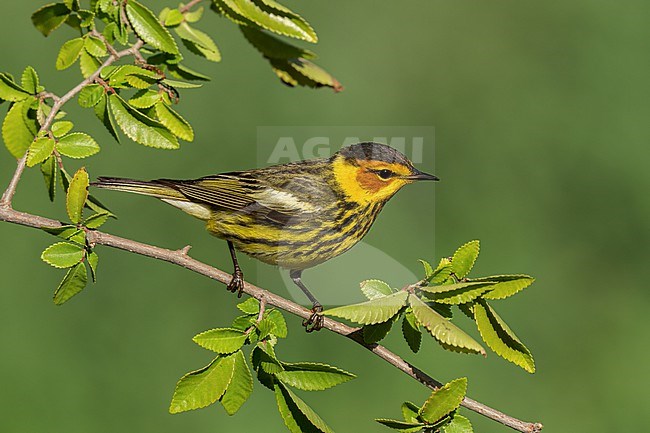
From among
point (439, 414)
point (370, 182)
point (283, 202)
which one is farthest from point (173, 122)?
point (370, 182)

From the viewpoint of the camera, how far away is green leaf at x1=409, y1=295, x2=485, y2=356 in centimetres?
209

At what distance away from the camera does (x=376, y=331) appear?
2404mm

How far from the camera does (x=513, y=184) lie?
654cm

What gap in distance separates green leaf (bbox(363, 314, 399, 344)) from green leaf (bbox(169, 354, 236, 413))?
361mm

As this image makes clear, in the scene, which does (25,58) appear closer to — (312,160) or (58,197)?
(58,197)

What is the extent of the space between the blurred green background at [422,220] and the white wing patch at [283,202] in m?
0.39

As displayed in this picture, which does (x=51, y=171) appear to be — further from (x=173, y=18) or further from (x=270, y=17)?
(x=270, y=17)

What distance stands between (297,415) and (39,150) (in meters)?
1.06

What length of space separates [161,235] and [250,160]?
793mm

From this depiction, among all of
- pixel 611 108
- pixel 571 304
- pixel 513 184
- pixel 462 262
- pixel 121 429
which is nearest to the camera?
pixel 462 262

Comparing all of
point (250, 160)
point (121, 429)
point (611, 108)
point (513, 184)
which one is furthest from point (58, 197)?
point (611, 108)

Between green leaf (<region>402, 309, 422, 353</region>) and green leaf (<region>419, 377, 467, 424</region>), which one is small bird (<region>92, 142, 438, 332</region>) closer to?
green leaf (<region>402, 309, 422, 353</region>)

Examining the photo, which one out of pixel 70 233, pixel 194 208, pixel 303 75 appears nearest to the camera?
pixel 70 233

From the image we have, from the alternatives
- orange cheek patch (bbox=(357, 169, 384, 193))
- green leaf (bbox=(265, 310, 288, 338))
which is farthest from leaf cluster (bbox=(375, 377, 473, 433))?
orange cheek patch (bbox=(357, 169, 384, 193))
